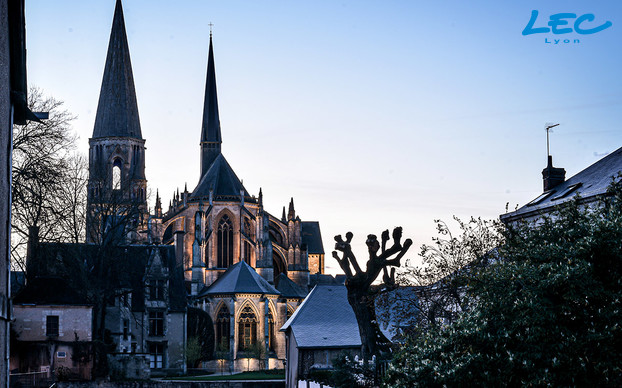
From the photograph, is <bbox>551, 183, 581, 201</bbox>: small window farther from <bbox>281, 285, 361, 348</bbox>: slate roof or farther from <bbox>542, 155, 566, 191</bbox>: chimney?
<bbox>281, 285, 361, 348</bbox>: slate roof

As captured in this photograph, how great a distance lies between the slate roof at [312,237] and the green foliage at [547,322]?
92300mm

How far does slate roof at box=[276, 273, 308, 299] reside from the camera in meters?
82.1

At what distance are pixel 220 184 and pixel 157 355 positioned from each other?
30.2 metres

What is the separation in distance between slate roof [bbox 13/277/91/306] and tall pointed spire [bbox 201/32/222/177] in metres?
56.3

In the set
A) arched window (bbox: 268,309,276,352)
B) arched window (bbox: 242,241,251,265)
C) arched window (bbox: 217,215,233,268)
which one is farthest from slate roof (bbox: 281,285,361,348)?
arched window (bbox: 242,241,251,265)

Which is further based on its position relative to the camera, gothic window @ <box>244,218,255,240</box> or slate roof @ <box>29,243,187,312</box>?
gothic window @ <box>244,218,255,240</box>

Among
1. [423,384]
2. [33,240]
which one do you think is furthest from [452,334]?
[33,240]

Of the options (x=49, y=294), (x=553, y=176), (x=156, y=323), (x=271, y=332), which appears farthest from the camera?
(x=271, y=332)

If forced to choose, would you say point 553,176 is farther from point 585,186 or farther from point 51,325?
point 51,325

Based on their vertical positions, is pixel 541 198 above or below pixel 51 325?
above

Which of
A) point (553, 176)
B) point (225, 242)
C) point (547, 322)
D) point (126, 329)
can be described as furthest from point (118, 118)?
point (547, 322)

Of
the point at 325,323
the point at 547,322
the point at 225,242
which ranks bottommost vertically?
the point at 325,323

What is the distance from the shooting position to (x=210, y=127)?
4021 inches

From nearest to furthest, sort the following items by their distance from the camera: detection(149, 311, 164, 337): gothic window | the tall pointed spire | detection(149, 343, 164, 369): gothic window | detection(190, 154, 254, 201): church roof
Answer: detection(149, 343, 164, 369): gothic window → detection(149, 311, 164, 337): gothic window → detection(190, 154, 254, 201): church roof → the tall pointed spire
